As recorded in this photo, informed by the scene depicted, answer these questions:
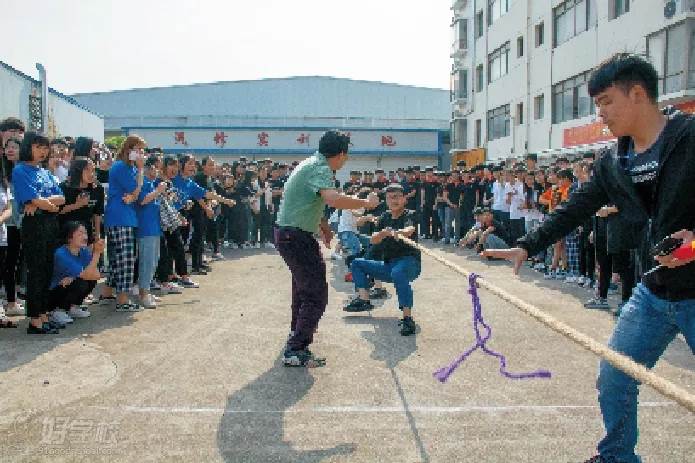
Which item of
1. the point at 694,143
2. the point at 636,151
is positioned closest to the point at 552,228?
the point at 636,151

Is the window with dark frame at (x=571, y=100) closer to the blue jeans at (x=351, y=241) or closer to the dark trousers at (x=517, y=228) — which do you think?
the dark trousers at (x=517, y=228)

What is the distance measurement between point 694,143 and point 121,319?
19.6 feet

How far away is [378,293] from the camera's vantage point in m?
8.47

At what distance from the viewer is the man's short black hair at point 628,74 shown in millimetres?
2779

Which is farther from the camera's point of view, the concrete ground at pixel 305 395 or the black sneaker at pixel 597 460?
the concrete ground at pixel 305 395

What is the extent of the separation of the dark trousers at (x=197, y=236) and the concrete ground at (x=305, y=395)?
3.34 m

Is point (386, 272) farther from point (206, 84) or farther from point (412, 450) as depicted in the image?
point (206, 84)

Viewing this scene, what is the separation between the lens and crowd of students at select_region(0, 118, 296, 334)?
5.95 meters

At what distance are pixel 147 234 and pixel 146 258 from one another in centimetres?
30

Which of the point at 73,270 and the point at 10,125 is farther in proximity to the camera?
the point at 10,125

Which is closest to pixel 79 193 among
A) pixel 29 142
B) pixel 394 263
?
pixel 29 142

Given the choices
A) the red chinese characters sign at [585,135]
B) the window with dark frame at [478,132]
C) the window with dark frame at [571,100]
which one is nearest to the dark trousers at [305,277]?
the red chinese characters sign at [585,135]

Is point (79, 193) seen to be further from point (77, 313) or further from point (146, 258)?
point (77, 313)

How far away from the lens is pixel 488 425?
386 cm
